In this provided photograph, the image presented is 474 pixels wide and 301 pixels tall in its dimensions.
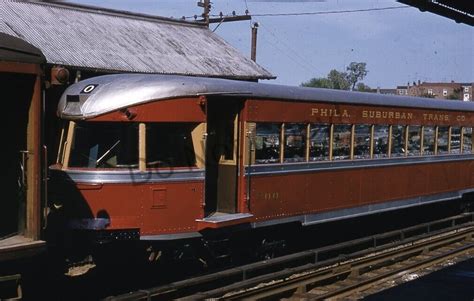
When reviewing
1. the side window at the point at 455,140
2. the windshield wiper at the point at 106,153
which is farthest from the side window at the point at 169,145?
the side window at the point at 455,140

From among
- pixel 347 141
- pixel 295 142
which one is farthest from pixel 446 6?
pixel 347 141

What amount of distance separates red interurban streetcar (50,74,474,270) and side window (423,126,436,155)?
1.58 m

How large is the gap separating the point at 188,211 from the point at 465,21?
4420mm

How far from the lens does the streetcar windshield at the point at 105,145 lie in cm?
879

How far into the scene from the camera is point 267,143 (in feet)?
33.9

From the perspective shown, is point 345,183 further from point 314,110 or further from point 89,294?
point 89,294

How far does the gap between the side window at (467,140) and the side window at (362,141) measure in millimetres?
4703

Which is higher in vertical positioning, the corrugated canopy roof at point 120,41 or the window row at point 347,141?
the corrugated canopy roof at point 120,41

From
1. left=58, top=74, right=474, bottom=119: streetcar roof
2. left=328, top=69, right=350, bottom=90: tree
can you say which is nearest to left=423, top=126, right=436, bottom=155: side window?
left=58, top=74, right=474, bottom=119: streetcar roof

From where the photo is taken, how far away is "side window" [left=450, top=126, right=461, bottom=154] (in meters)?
15.8

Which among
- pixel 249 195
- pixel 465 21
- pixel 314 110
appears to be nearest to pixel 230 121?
pixel 249 195

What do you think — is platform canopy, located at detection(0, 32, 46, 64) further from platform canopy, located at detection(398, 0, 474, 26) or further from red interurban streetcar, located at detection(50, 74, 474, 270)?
platform canopy, located at detection(398, 0, 474, 26)

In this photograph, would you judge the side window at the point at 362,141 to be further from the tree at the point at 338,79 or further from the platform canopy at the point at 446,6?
the tree at the point at 338,79

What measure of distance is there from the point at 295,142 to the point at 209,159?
1683 mm
